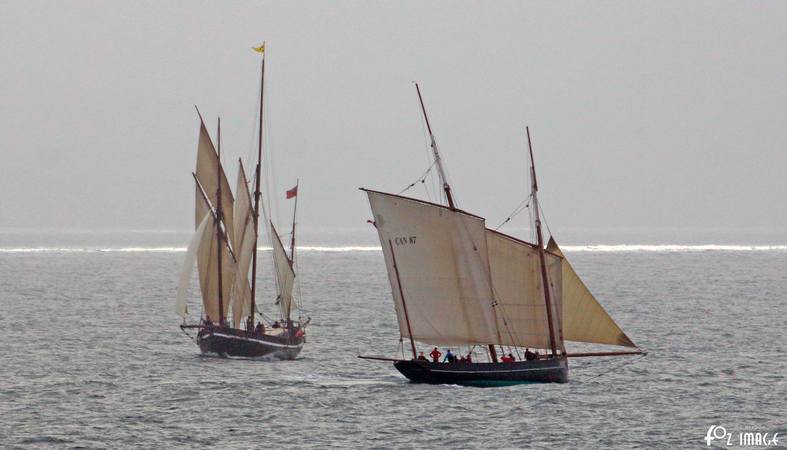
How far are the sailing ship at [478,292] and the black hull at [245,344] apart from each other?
15.2 metres

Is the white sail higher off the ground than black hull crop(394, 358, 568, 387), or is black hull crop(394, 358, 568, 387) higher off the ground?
the white sail

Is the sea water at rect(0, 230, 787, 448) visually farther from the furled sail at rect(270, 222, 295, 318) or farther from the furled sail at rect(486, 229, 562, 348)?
the furled sail at rect(270, 222, 295, 318)

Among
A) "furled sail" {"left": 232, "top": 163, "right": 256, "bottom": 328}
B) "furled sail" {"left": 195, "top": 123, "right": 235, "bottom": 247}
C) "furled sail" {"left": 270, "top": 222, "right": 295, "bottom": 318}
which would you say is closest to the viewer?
"furled sail" {"left": 232, "top": 163, "right": 256, "bottom": 328}

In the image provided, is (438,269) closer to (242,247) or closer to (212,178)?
(242,247)

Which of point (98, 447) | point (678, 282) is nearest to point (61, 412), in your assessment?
point (98, 447)

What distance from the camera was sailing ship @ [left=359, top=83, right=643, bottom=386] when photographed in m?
62.6

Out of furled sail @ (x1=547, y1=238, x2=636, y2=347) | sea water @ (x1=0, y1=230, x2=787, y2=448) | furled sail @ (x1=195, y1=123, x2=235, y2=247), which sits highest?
furled sail @ (x1=195, y1=123, x2=235, y2=247)

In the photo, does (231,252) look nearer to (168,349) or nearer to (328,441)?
(168,349)

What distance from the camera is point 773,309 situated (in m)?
128

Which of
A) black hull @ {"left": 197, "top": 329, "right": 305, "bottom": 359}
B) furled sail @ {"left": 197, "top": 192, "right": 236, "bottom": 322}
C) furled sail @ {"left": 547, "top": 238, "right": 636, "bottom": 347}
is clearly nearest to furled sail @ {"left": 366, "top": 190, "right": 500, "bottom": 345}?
furled sail @ {"left": 547, "top": 238, "right": 636, "bottom": 347}

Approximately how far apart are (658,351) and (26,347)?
43.6m

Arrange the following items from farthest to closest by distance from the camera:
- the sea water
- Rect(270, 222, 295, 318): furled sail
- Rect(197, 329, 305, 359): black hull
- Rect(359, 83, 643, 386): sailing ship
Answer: Rect(270, 222, 295, 318): furled sail < Rect(197, 329, 305, 359): black hull < Rect(359, 83, 643, 386): sailing ship < the sea water

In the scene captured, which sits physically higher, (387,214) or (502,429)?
(387,214)

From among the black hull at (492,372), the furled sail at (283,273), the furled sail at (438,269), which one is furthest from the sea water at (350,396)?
the furled sail at (283,273)
